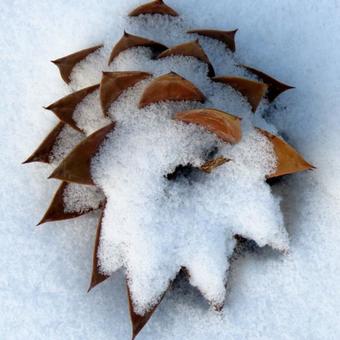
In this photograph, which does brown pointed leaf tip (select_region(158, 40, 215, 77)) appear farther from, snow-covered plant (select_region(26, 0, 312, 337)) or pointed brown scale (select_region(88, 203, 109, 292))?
pointed brown scale (select_region(88, 203, 109, 292))

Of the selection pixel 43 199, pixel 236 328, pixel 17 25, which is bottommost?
pixel 236 328

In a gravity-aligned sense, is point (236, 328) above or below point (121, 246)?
below

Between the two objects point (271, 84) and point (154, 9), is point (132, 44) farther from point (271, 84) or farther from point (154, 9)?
point (271, 84)

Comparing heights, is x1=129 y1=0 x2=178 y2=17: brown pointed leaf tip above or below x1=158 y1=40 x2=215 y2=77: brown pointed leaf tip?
above

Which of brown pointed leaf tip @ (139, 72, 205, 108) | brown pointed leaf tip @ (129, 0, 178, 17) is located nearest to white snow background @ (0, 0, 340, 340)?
brown pointed leaf tip @ (129, 0, 178, 17)

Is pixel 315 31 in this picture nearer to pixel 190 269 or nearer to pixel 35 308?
pixel 190 269

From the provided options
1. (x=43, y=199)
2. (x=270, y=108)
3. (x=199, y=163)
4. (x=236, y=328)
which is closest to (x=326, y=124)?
(x=270, y=108)

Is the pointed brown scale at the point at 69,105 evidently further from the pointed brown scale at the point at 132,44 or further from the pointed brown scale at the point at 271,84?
the pointed brown scale at the point at 271,84

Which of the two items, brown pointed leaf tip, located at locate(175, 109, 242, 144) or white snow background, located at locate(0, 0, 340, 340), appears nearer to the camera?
brown pointed leaf tip, located at locate(175, 109, 242, 144)
